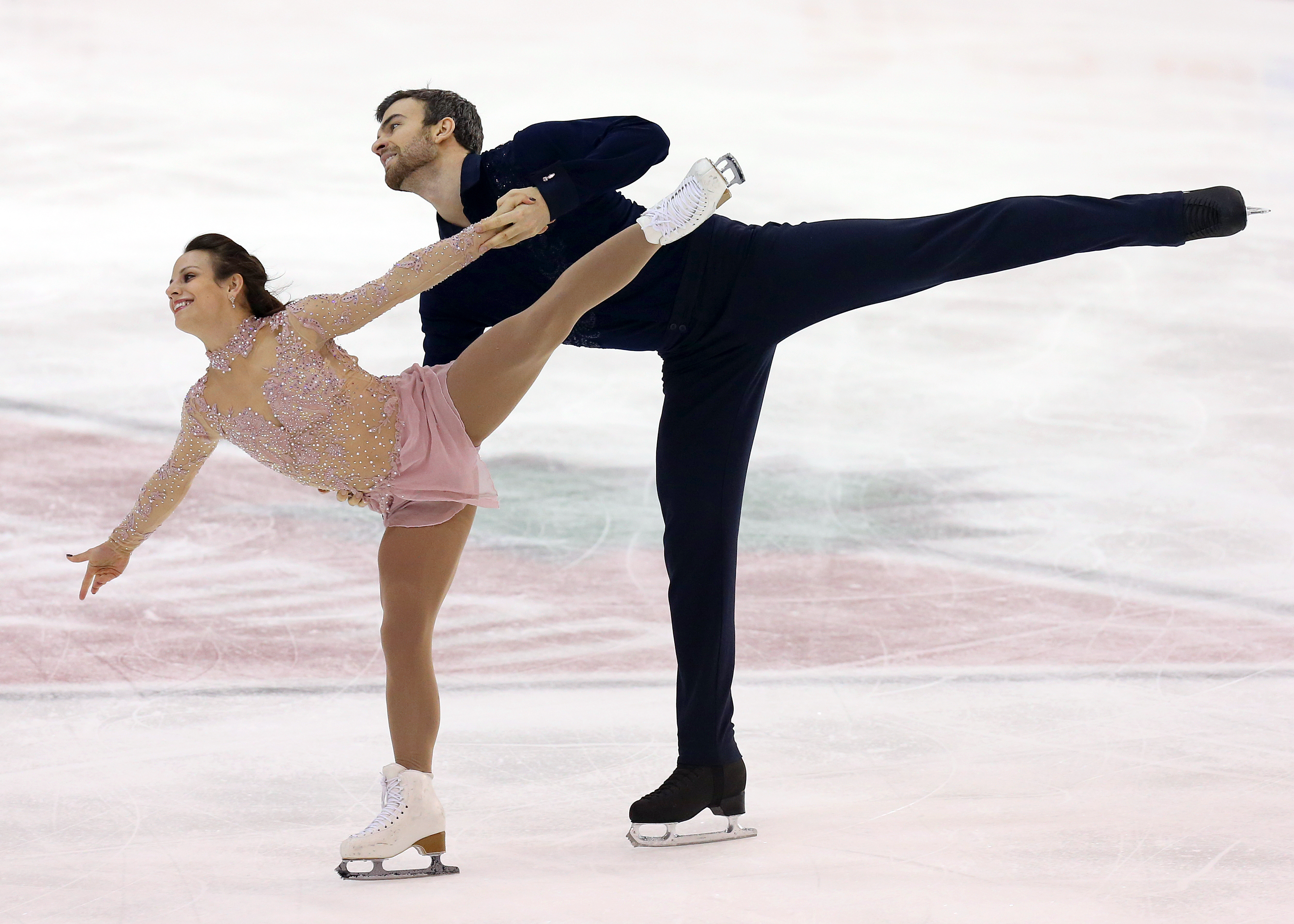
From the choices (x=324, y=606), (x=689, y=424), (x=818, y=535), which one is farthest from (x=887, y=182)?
(x=689, y=424)

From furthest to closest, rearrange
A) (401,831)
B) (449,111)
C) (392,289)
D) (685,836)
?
1. (449,111)
2. (685,836)
3. (392,289)
4. (401,831)

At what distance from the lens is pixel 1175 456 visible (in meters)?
5.03

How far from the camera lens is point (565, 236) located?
2.96 meters

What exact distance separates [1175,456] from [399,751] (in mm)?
3379

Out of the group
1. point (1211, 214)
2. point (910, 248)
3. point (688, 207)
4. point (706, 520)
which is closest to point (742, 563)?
point (706, 520)

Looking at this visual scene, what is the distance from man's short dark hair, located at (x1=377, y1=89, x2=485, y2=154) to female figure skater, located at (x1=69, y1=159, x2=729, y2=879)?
39 cm

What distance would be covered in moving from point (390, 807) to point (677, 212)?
1.23 metres

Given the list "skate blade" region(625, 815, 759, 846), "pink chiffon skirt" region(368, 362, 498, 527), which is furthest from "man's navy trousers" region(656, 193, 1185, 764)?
"pink chiffon skirt" region(368, 362, 498, 527)

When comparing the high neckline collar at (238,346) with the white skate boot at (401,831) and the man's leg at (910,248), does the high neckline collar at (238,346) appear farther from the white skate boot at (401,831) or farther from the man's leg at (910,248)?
the man's leg at (910,248)

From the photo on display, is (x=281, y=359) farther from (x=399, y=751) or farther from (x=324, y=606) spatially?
(x=324, y=606)

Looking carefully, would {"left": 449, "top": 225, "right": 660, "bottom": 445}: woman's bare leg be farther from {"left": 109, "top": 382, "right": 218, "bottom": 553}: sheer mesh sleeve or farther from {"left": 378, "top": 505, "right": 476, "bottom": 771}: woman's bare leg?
{"left": 109, "top": 382, "right": 218, "bottom": 553}: sheer mesh sleeve

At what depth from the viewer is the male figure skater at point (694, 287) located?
2852 mm

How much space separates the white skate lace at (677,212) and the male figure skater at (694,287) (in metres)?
0.14

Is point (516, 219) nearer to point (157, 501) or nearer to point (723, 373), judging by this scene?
point (723, 373)
